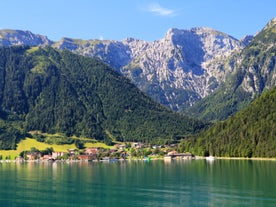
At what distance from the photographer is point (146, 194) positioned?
115 metres

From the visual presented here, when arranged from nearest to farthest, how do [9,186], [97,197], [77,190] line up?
[97,197] → [77,190] → [9,186]

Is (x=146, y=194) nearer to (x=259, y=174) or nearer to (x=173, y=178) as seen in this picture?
(x=173, y=178)

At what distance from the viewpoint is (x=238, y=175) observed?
15338 centimetres

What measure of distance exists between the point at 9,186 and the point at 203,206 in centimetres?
6693

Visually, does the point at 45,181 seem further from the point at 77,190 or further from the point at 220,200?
the point at 220,200

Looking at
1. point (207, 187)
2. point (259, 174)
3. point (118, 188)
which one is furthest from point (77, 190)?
point (259, 174)

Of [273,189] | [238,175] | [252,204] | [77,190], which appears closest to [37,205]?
[77,190]

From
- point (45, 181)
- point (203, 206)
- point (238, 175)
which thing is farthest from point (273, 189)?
point (45, 181)

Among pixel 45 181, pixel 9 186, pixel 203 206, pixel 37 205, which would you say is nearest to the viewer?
pixel 203 206

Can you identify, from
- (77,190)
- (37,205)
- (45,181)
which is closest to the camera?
(37,205)

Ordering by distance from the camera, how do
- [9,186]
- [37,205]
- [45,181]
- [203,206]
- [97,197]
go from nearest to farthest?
1. [203,206]
2. [37,205]
3. [97,197]
4. [9,186]
5. [45,181]

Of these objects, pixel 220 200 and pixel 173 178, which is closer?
pixel 220 200

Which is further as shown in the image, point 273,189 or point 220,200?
point 273,189

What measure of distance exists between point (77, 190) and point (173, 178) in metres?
39.8
